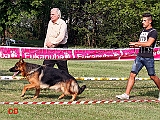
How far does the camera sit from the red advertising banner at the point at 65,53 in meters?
9.52

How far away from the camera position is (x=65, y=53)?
9.66 meters

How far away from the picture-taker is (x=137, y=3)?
40.0m

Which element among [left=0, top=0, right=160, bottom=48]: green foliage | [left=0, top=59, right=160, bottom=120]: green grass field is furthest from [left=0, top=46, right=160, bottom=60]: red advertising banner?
[left=0, top=0, right=160, bottom=48]: green foliage

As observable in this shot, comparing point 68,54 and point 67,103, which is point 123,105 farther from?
point 68,54

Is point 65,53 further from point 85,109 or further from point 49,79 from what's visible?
point 85,109

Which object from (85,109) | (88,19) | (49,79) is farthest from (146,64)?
(88,19)

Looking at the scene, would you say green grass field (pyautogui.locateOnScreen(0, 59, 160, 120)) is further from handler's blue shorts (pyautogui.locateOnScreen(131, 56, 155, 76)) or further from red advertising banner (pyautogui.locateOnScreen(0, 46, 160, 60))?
red advertising banner (pyautogui.locateOnScreen(0, 46, 160, 60))

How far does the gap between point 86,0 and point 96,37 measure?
471 centimetres

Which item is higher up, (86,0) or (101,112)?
(86,0)

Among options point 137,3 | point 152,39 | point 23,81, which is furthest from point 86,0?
point 152,39

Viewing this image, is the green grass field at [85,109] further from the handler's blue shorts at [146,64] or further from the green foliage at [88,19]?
the green foliage at [88,19]

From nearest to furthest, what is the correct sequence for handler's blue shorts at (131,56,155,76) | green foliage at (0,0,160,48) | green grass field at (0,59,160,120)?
green grass field at (0,59,160,120) < handler's blue shorts at (131,56,155,76) < green foliage at (0,0,160,48)

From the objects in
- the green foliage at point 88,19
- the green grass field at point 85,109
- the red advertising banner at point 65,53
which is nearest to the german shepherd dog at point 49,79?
the green grass field at point 85,109

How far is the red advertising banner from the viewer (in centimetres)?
952
